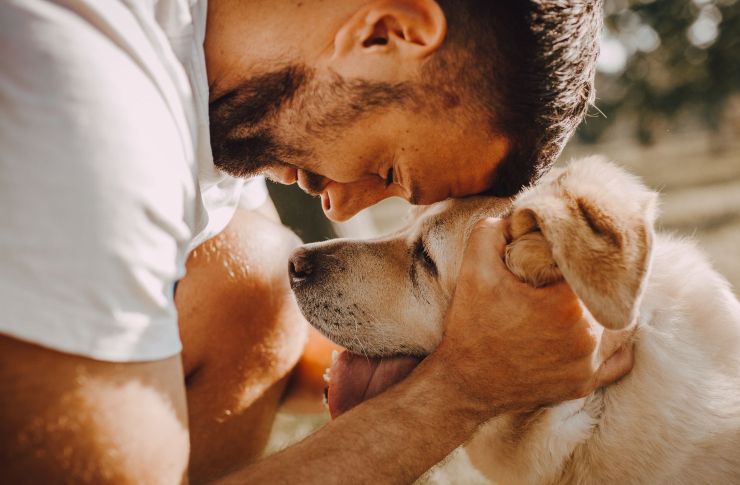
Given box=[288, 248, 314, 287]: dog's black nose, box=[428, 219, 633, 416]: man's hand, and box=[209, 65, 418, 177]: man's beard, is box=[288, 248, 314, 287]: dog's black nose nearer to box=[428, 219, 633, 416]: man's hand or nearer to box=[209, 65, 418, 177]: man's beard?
box=[209, 65, 418, 177]: man's beard

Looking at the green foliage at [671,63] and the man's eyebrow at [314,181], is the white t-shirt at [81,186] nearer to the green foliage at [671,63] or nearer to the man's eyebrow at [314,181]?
the man's eyebrow at [314,181]

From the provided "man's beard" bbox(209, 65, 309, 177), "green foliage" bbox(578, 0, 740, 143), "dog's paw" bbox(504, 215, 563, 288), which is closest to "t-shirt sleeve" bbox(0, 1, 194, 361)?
"man's beard" bbox(209, 65, 309, 177)

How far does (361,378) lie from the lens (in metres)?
2.48

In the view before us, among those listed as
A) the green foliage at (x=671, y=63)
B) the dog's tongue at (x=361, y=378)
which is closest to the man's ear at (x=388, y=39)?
the dog's tongue at (x=361, y=378)

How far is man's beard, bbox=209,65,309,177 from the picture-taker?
215 centimetres

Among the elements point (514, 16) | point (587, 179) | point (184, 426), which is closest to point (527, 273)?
point (587, 179)

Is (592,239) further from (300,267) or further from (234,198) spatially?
(234,198)

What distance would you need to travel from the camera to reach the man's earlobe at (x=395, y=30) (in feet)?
6.41

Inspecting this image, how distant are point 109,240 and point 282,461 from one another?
813 mm

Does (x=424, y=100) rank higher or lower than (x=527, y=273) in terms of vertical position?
higher

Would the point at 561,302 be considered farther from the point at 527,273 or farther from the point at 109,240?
the point at 109,240

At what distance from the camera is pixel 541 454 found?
7.21ft

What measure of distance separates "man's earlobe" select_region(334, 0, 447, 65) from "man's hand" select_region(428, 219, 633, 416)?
605mm

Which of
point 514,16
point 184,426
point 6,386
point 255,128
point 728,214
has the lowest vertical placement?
point 728,214
